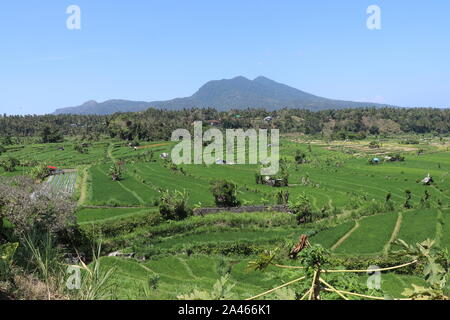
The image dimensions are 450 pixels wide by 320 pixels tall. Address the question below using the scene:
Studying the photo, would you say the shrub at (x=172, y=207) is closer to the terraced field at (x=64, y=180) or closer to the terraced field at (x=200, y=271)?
the terraced field at (x=200, y=271)

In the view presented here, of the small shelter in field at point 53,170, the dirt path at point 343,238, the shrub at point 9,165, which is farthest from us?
the small shelter in field at point 53,170

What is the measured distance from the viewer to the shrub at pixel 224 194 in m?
40.2

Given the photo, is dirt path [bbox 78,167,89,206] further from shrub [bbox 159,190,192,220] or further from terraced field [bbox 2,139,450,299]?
shrub [bbox 159,190,192,220]

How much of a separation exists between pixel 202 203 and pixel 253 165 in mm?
34024

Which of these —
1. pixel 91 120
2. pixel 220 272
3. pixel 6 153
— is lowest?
pixel 220 272

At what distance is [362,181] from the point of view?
183 ft

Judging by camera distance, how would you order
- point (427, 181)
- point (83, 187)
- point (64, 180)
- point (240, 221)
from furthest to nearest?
point (64, 180) → point (427, 181) → point (83, 187) → point (240, 221)

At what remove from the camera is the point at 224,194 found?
1578 inches

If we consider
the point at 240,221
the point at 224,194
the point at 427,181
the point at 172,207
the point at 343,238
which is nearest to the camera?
the point at 343,238

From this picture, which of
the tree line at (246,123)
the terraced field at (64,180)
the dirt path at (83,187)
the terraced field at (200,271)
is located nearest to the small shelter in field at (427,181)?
the terraced field at (200,271)

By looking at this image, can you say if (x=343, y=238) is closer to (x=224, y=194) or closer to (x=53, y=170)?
(x=224, y=194)

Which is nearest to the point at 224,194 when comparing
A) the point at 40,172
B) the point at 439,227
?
the point at 439,227
